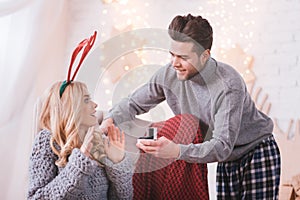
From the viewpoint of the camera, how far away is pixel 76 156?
1.59m

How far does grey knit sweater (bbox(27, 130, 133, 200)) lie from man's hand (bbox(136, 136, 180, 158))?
0.08 m

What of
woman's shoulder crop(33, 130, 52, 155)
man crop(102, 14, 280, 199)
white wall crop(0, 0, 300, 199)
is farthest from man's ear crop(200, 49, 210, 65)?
white wall crop(0, 0, 300, 199)

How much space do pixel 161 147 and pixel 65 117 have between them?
325mm

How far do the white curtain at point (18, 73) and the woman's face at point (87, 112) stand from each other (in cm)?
70

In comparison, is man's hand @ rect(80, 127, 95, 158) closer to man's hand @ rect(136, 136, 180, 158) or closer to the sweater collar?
man's hand @ rect(136, 136, 180, 158)

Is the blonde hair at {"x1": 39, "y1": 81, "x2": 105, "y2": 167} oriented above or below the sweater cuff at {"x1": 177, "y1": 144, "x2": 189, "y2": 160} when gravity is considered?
above

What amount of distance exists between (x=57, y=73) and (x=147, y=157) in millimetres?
1306

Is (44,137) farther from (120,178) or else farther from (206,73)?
(206,73)

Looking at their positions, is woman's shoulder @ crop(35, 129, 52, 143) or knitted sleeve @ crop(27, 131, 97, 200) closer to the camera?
knitted sleeve @ crop(27, 131, 97, 200)

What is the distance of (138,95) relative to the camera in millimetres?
1817

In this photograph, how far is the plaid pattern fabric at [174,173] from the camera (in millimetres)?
1711

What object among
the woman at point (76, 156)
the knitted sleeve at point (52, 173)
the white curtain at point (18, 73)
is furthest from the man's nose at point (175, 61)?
the white curtain at point (18, 73)

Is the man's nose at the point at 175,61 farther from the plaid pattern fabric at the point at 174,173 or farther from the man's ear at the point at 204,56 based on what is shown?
the plaid pattern fabric at the point at 174,173

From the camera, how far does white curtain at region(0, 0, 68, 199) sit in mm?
2279
